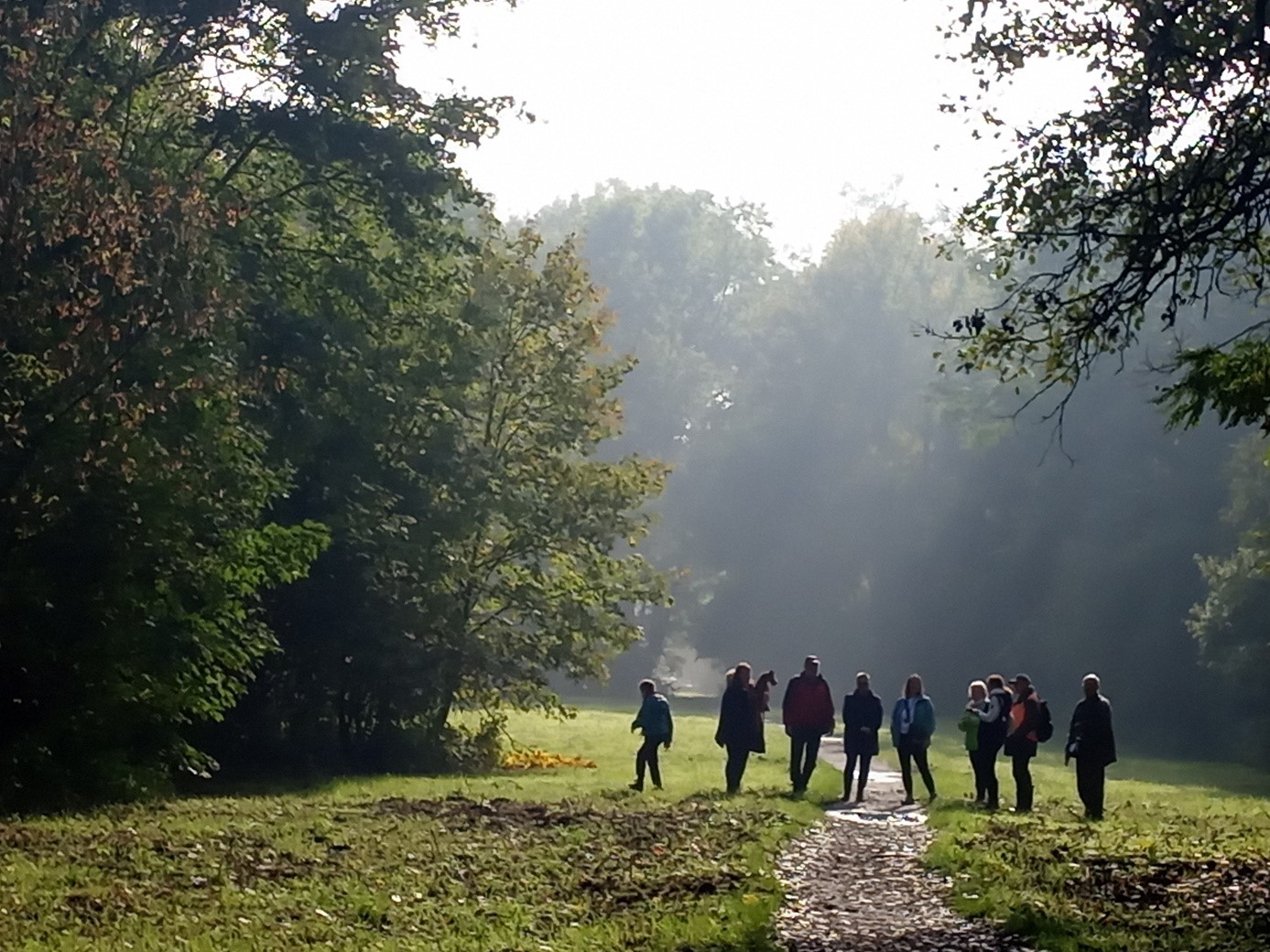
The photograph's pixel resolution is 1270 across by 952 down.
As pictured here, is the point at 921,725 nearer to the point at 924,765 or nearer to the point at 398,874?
the point at 924,765

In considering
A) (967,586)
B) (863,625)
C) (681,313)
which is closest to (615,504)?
(967,586)

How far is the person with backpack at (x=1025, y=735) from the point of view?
22219 millimetres

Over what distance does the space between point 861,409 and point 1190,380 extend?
262 feet

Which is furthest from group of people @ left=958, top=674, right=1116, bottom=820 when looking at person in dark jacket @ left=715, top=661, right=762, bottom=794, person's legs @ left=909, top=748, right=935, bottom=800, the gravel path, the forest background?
the forest background

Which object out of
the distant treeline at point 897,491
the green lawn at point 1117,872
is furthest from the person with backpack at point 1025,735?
the distant treeline at point 897,491

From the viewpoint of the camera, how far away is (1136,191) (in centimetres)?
1374

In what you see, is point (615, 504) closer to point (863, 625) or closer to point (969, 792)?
point (969, 792)

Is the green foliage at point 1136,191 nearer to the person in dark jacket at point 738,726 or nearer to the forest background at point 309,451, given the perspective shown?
the forest background at point 309,451

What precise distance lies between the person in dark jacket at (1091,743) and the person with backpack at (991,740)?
157cm

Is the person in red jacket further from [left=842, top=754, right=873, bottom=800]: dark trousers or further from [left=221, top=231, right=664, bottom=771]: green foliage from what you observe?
[left=221, top=231, right=664, bottom=771]: green foliage

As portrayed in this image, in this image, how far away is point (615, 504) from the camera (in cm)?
3672

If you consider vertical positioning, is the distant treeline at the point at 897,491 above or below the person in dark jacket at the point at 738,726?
above

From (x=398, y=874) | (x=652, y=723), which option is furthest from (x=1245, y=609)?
(x=398, y=874)

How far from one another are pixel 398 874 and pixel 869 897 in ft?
13.0
